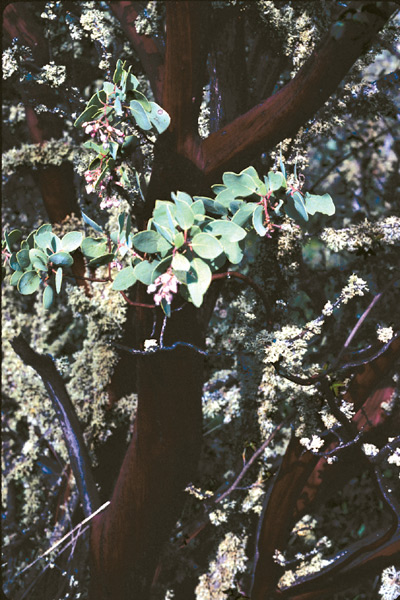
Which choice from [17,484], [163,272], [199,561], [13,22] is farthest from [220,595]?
[13,22]

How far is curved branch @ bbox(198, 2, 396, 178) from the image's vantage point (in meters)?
1.74

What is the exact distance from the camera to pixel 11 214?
403 cm

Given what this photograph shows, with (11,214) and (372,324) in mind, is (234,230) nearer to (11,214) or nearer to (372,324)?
(372,324)

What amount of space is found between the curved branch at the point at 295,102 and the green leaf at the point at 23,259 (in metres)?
0.71

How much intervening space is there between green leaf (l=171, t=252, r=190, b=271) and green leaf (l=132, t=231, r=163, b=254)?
10 centimetres

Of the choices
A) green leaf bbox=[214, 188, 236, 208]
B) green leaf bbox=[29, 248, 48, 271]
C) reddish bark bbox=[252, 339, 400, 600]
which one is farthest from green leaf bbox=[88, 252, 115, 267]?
reddish bark bbox=[252, 339, 400, 600]

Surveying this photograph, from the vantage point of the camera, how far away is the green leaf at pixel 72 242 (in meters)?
1.77

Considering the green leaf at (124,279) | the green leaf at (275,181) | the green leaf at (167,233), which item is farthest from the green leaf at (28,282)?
the green leaf at (275,181)

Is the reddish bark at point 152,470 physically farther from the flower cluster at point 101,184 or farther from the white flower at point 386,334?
the white flower at point 386,334

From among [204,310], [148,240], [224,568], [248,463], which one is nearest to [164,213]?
[148,240]

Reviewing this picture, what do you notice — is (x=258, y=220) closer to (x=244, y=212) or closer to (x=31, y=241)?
(x=244, y=212)

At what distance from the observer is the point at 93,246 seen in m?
1.88

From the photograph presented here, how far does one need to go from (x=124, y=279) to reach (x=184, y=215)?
1.03ft

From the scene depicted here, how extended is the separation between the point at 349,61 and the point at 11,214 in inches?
108
